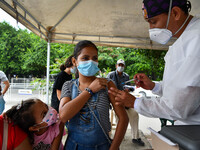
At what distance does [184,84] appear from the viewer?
2.90ft

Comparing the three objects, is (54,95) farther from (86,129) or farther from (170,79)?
(170,79)

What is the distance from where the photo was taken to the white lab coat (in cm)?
87

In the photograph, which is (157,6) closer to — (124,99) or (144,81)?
(124,99)

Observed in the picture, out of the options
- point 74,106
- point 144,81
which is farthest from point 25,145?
point 144,81

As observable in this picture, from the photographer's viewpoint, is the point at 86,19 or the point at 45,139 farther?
the point at 86,19

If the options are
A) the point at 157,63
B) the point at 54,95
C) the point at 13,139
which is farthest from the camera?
the point at 157,63

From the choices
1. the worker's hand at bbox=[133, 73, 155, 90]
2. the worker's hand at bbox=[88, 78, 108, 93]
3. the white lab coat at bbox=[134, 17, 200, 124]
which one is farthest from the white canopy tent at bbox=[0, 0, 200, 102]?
the white lab coat at bbox=[134, 17, 200, 124]

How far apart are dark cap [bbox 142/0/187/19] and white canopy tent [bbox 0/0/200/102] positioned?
1.71 meters

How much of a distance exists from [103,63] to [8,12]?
1438 centimetres

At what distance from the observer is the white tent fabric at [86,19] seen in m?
2.78

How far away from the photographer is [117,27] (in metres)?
3.84

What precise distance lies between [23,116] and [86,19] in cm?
283

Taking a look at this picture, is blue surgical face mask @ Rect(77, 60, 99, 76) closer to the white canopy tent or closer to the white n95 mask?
the white n95 mask

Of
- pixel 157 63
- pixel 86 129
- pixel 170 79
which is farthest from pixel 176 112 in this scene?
pixel 157 63
